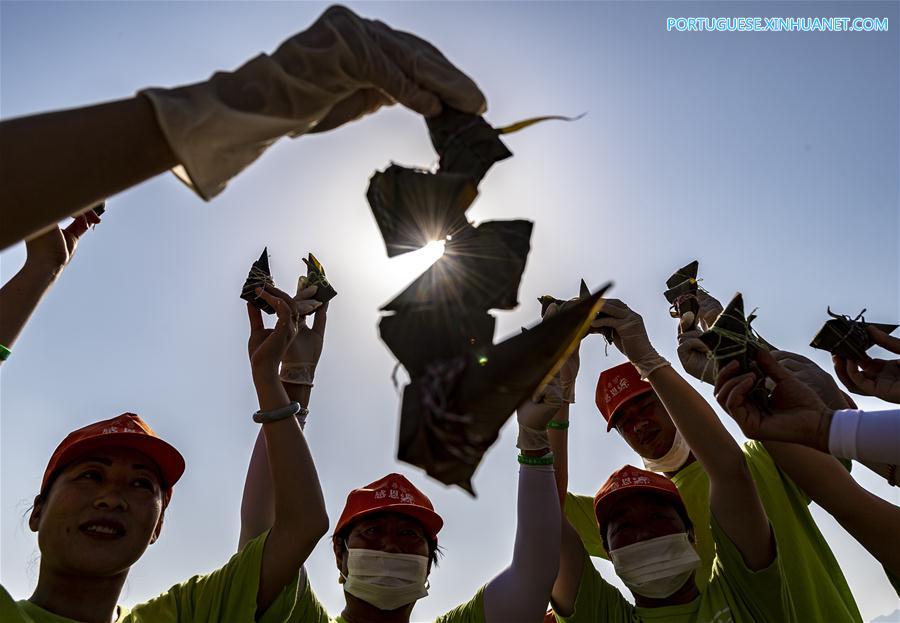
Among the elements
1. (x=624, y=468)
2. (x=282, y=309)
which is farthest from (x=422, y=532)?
(x=282, y=309)

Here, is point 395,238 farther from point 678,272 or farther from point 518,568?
point 678,272

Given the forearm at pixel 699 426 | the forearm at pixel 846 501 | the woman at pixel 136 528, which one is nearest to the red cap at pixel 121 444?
→ the woman at pixel 136 528

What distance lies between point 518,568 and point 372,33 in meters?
3.24

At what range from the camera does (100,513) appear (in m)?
3.52

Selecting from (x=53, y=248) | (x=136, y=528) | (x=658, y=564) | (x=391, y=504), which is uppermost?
(x=53, y=248)

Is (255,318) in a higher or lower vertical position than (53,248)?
lower

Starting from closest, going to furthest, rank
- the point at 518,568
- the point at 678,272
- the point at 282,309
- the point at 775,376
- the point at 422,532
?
1. the point at 775,376
2. the point at 518,568
3. the point at 282,309
4. the point at 422,532
5. the point at 678,272

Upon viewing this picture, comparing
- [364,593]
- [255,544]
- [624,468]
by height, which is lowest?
[364,593]

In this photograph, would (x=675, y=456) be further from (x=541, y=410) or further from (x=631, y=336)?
(x=541, y=410)

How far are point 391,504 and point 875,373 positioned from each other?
356 cm

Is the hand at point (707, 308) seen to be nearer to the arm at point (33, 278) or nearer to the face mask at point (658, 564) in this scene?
the face mask at point (658, 564)

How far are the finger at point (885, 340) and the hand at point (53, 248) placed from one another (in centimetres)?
542

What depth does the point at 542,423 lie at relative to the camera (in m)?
4.32

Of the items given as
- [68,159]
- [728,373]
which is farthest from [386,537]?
[68,159]
